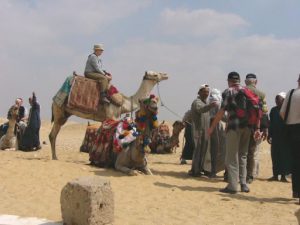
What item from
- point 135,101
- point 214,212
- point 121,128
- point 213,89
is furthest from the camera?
point 135,101

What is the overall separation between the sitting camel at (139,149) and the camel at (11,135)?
598cm

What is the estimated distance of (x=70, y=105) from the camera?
10992 mm

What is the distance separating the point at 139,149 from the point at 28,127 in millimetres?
7351

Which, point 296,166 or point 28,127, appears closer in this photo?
point 296,166

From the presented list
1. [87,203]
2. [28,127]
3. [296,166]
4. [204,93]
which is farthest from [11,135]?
[87,203]

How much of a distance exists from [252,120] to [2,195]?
3842 millimetres

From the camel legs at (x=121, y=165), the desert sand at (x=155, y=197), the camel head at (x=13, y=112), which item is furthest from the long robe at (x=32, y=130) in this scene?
the camel legs at (x=121, y=165)

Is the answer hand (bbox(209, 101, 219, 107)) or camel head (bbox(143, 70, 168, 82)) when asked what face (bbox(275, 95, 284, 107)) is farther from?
camel head (bbox(143, 70, 168, 82))

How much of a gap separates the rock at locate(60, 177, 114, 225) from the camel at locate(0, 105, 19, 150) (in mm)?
9964

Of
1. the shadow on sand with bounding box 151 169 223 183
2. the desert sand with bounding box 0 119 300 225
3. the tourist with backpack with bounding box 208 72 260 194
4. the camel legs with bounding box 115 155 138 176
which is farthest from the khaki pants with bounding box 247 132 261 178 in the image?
the camel legs with bounding box 115 155 138 176

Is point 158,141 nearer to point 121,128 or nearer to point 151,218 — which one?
point 121,128

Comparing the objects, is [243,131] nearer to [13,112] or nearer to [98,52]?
[98,52]

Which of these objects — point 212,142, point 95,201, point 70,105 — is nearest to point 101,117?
point 70,105

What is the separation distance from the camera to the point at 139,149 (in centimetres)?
888
